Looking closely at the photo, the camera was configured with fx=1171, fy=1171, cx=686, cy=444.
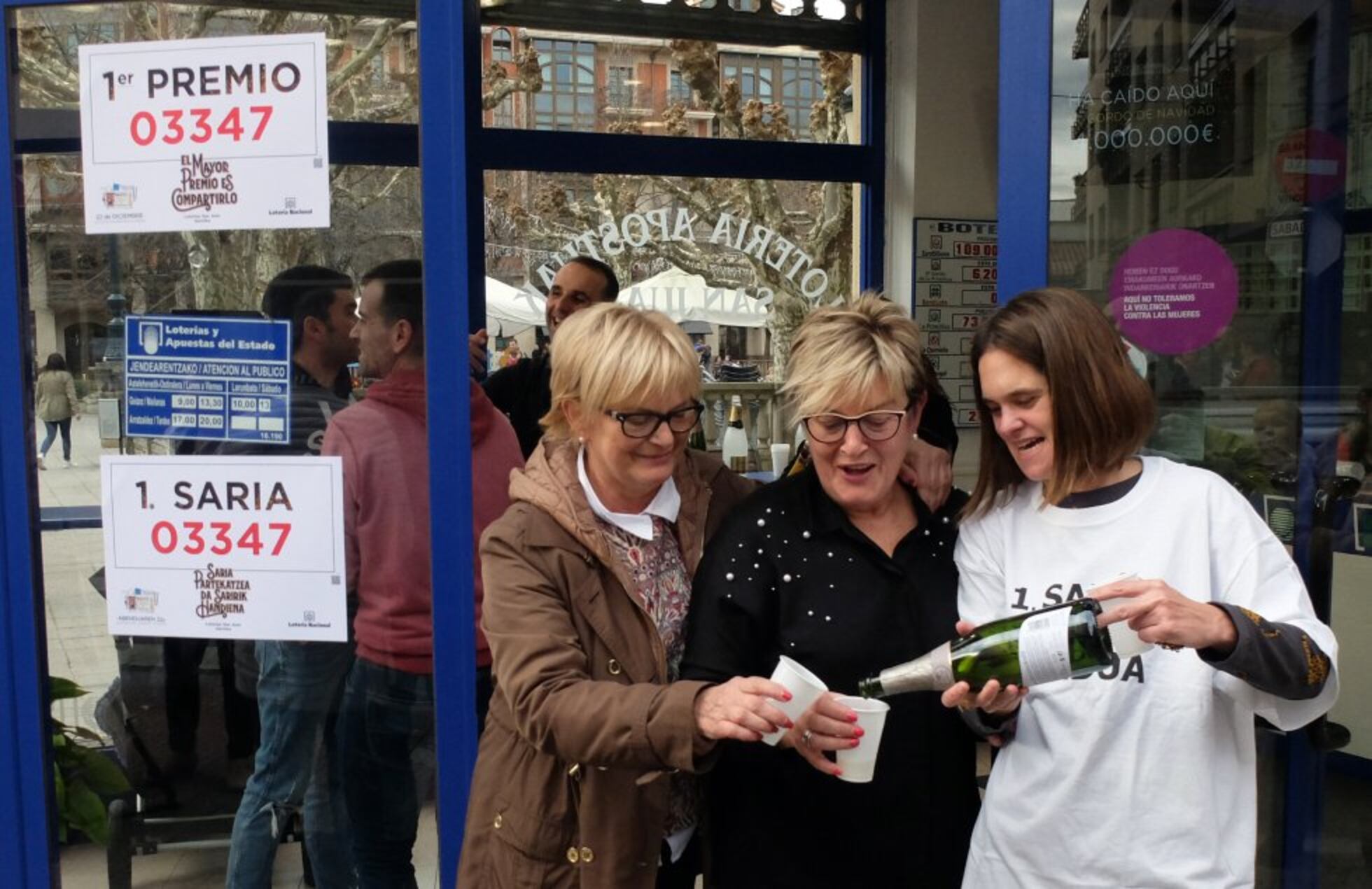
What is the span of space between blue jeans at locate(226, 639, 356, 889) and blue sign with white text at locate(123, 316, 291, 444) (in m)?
0.53

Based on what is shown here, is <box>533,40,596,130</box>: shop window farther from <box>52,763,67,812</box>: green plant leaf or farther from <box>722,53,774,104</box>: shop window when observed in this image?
<box>52,763,67,812</box>: green plant leaf

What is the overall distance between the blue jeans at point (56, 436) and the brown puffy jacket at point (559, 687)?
3.82 ft

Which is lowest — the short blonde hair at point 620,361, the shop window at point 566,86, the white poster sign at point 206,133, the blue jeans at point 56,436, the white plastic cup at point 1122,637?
the white plastic cup at point 1122,637

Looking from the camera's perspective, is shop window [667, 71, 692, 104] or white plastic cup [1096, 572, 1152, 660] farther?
shop window [667, 71, 692, 104]

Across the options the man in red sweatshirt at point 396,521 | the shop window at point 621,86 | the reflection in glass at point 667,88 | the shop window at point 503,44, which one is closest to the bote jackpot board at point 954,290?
the reflection in glass at point 667,88

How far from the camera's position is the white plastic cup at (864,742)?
1412 millimetres

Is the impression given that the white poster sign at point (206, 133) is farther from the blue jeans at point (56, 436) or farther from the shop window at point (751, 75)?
the shop window at point (751, 75)

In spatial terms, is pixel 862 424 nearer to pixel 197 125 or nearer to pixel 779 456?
pixel 197 125

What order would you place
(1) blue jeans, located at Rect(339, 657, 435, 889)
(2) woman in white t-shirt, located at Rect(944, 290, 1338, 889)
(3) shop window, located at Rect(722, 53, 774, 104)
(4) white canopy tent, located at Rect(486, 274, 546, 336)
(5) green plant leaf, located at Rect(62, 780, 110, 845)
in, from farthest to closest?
(3) shop window, located at Rect(722, 53, 774, 104) → (4) white canopy tent, located at Rect(486, 274, 546, 336) → (5) green plant leaf, located at Rect(62, 780, 110, 845) → (1) blue jeans, located at Rect(339, 657, 435, 889) → (2) woman in white t-shirt, located at Rect(944, 290, 1338, 889)

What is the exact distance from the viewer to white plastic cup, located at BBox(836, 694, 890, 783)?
1.41 metres

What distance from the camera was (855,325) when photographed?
5.36 feet

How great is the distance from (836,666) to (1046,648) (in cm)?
34

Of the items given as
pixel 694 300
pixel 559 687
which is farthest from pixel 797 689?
pixel 694 300

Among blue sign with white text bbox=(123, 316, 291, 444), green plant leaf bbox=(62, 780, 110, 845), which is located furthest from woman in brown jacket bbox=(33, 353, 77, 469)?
green plant leaf bbox=(62, 780, 110, 845)
